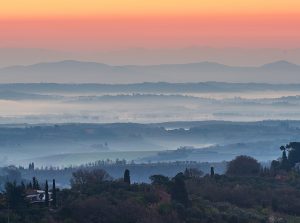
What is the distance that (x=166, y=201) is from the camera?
8088 centimetres

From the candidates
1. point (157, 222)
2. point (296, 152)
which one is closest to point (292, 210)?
point (157, 222)

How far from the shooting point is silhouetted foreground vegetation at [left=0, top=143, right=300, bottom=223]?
73938mm

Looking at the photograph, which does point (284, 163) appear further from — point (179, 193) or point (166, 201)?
point (166, 201)

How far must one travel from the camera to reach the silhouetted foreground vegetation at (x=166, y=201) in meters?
73.9

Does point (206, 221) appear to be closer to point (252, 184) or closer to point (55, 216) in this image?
point (55, 216)

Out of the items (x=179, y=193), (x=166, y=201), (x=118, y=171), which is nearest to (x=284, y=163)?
(x=179, y=193)

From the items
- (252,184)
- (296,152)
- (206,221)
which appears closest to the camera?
(206,221)

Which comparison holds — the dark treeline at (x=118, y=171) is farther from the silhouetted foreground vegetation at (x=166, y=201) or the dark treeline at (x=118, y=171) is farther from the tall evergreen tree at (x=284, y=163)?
the silhouetted foreground vegetation at (x=166, y=201)

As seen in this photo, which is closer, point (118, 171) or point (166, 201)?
point (166, 201)

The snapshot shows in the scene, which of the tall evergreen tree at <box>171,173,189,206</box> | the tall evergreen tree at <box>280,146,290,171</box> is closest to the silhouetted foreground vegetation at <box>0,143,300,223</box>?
the tall evergreen tree at <box>171,173,189,206</box>

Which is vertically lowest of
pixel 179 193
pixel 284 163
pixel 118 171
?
pixel 179 193

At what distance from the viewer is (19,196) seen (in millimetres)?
74500

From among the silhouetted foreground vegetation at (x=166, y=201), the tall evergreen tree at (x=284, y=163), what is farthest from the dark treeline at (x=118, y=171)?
the silhouetted foreground vegetation at (x=166, y=201)

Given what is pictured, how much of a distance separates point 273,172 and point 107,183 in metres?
23.2
